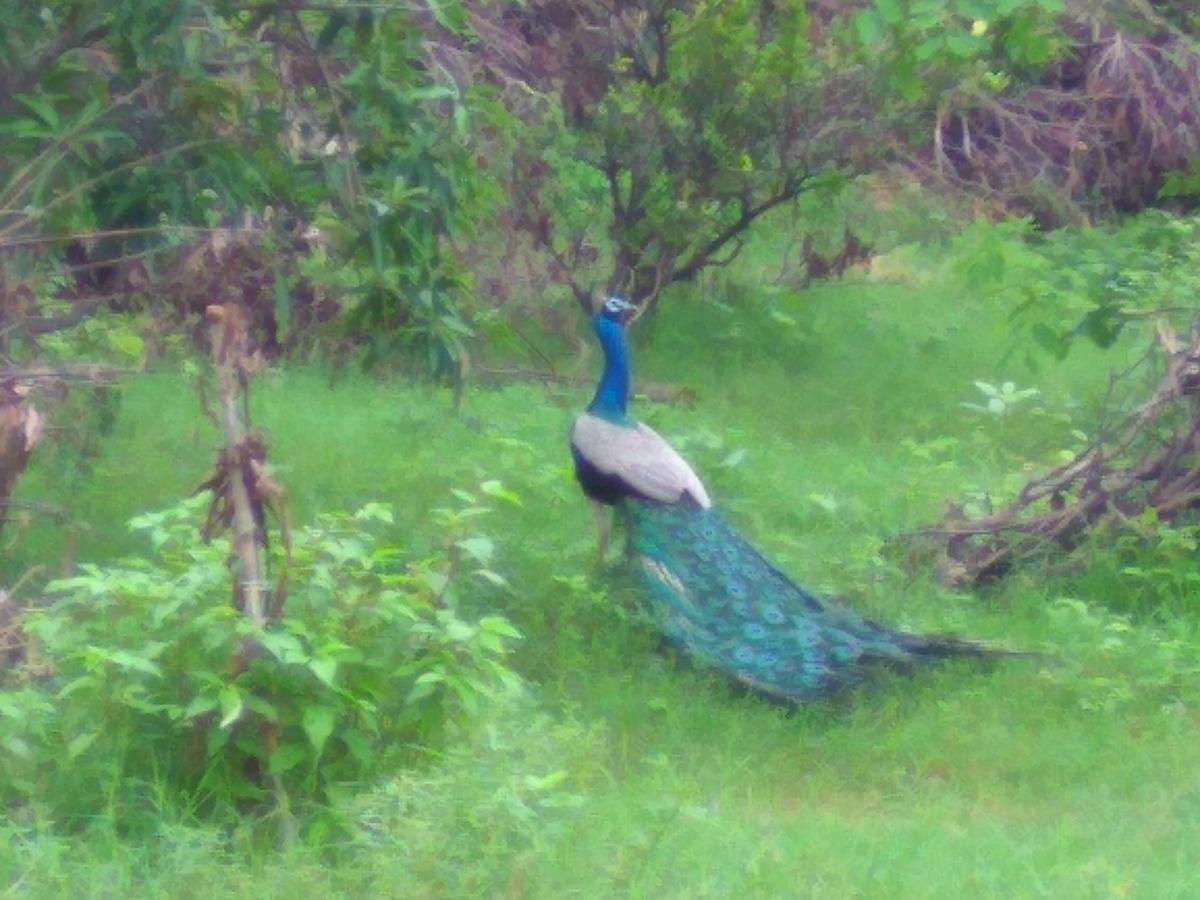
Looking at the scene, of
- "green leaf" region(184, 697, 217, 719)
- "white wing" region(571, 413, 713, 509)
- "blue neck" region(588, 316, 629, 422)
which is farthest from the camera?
"blue neck" region(588, 316, 629, 422)

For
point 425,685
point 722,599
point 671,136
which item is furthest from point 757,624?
point 671,136

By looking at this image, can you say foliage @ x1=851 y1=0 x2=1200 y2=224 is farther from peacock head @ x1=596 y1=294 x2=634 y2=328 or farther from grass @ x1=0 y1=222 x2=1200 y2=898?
peacock head @ x1=596 y1=294 x2=634 y2=328

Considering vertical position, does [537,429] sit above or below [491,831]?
below

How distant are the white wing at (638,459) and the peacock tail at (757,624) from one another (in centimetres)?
26

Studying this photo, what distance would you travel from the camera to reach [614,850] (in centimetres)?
432

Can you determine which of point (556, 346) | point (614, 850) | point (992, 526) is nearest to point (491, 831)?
point (614, 850)

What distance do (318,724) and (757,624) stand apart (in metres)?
2.42

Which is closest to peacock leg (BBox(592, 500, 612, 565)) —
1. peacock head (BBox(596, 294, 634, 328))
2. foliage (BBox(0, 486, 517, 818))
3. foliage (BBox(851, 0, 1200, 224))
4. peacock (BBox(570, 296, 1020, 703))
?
peacock (BBox(570, 296, 1020, 703))

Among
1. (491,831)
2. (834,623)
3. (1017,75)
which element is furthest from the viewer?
(1017,75)

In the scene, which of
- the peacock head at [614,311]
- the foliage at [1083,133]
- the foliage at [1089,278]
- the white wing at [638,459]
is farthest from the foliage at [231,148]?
the foliage at [1083,133]

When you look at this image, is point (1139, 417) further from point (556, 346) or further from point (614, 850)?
point (556, 346)

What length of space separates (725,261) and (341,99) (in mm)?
5709

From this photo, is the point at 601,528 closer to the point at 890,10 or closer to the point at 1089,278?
the point at 890,10

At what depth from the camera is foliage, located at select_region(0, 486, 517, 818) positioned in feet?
14.4
